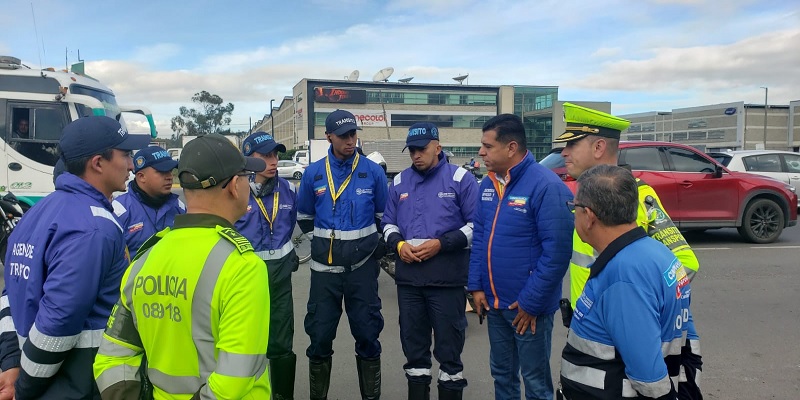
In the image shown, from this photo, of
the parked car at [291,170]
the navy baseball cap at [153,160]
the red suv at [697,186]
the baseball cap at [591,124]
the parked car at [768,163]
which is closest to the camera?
the baseball cap at [591,124]

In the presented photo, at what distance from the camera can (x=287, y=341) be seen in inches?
146

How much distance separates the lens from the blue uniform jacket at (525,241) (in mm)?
2938

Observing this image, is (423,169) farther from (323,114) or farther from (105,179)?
(323,114)

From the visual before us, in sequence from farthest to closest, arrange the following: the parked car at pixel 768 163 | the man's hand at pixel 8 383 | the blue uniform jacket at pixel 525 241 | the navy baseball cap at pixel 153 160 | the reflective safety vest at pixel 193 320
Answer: the parked car at pixel 768 163 < the navy baseball cap at pixel 153 160 < the blue uniform jacket at pixel 525 241 < the man's hand at pixel 8 383 < the reflective safety vest at pixel 193 320

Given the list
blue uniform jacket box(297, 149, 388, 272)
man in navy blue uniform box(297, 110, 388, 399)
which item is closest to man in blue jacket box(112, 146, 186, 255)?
Answer: blue uniform jacket box(297, 149, 388, 272)

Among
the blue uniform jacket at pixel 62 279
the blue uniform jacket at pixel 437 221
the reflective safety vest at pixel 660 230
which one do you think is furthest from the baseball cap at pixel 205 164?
the blue uniform jacket at pixel 437 221

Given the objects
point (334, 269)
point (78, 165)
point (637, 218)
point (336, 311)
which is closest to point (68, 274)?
point (78, 165)

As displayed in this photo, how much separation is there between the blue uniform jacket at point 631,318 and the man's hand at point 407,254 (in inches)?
64.7

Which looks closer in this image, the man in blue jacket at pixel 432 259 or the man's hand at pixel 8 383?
the man's hand at pixel 8 383

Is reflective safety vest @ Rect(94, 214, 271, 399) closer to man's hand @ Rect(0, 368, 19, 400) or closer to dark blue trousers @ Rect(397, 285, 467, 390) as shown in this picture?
man's hand @ Rect(0, 368, 19, 400)

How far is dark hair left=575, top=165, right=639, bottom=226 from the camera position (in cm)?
→ 196

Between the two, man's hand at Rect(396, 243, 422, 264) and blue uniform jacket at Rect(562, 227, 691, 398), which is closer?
blue uniform jacket at Rect(562, 227, 691, 398)

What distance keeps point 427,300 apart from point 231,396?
2.18 metres

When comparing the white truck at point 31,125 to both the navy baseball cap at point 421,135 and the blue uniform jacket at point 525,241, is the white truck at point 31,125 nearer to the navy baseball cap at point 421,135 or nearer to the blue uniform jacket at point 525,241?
the navy baseball cap at point 421,135
